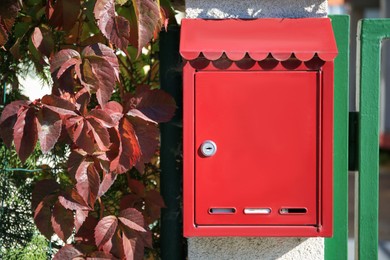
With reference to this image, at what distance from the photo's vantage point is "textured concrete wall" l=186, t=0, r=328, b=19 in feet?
9.81

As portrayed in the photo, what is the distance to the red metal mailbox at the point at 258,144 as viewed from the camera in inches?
110

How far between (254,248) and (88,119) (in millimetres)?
804

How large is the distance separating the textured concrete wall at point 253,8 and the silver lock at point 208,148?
1.67 ft

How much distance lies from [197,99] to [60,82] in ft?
1.55

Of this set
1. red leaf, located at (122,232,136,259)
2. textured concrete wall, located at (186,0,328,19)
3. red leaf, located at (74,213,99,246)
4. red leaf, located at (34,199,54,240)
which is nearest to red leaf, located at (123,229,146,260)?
red leaf, located at (122,232,136,259)

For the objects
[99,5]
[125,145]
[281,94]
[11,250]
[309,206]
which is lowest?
[11,250]

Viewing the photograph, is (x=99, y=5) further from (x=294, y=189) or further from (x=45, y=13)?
(x=294, y=189)

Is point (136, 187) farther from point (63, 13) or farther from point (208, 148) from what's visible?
point (63, 13)

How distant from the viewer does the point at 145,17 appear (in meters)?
2.75

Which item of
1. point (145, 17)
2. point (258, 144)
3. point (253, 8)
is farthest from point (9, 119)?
point (253, 8)

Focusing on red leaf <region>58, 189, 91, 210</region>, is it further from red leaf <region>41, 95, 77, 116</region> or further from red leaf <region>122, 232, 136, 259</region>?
red leaf <region>41, 95, 77, 116</region>

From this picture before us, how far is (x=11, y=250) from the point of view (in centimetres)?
313

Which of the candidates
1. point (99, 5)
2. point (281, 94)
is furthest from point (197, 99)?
point (99, 5)

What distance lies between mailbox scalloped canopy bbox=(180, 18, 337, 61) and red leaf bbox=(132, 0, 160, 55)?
0.13 metres
